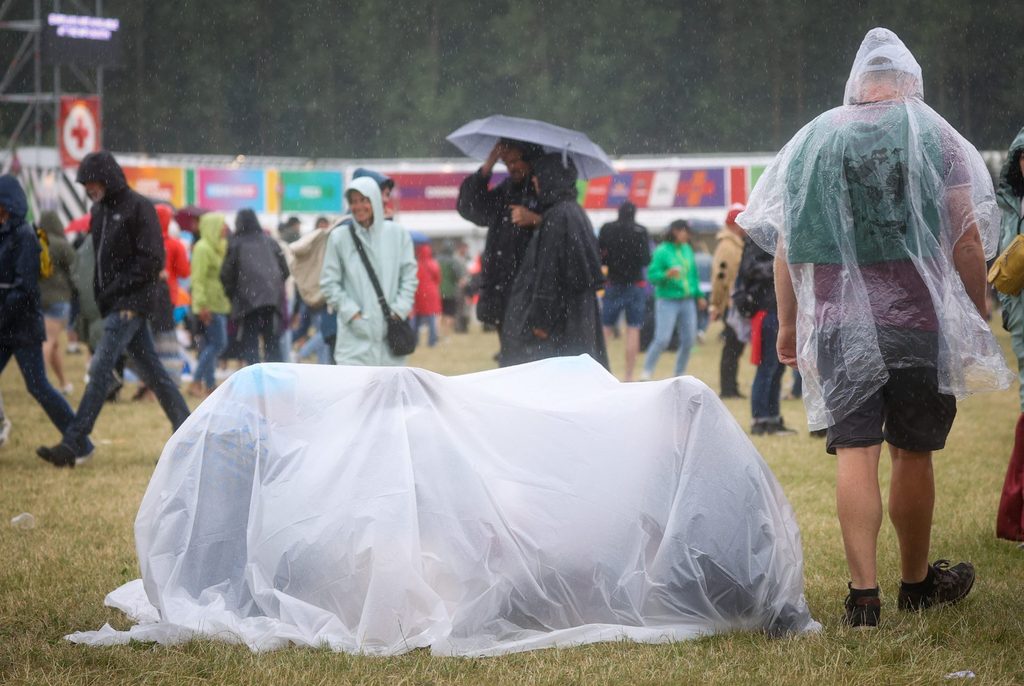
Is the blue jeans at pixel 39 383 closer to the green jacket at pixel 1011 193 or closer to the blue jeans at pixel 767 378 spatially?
the blue jeans at pixel 767 378

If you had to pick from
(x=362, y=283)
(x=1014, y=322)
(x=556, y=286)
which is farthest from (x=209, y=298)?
(x=1014, y=322)

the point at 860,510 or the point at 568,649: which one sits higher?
the point at 860,510

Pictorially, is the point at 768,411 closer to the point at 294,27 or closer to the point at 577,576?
the point at 577,576

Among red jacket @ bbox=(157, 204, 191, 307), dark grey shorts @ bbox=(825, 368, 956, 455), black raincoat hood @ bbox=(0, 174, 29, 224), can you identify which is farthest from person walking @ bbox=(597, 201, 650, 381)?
dark grey shorts @ bbox=(825, 368, 956, 455)

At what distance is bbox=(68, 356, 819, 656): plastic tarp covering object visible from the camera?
363cm

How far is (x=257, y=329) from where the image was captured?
35.7 ft

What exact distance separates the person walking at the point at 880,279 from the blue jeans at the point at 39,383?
5260 mm

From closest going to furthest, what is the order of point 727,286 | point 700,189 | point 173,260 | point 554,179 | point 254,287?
point 554,179 < point 254,287 < point 727,286 < point 173,260 < point 700,189

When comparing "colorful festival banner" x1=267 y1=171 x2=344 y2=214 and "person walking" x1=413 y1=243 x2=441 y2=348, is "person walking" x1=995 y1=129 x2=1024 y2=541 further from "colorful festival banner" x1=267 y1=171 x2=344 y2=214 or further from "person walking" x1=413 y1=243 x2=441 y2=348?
"colorful festival banner" x1=267 y1=171 x2=344 y2=214

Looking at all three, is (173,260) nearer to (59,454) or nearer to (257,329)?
(257,329)

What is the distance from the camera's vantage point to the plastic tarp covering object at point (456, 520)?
11.9 feet

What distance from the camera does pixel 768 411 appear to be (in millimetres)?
9359

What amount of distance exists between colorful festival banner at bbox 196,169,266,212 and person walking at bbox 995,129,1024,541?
27.0 metres

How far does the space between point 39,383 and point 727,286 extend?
5.79 metres
